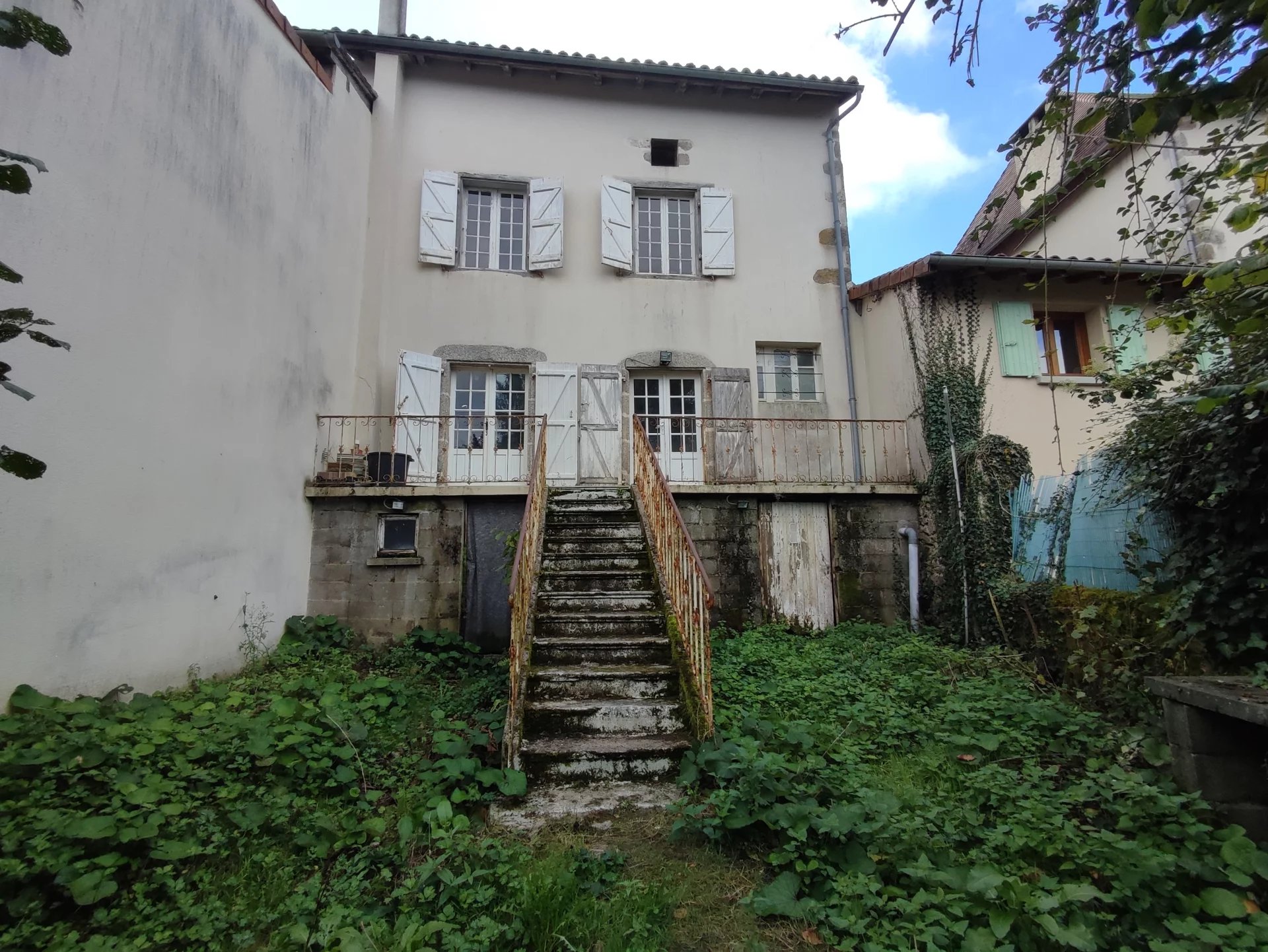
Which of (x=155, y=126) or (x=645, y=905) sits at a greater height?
(x=155, y=126)

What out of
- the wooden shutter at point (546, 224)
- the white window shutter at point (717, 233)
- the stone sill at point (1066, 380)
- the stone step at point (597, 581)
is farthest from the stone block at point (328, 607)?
the stone sill at point (1066, 380)

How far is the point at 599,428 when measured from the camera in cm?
858

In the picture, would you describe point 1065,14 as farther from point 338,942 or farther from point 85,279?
point 85,279

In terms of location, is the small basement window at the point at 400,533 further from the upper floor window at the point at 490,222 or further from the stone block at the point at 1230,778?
the stone block at the point at 1230,778

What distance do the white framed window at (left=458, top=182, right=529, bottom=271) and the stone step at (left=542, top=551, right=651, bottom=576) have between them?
4761mm

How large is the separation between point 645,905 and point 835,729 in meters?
1.98

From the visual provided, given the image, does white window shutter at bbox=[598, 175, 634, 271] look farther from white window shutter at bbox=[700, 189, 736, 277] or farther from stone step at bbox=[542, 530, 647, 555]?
stone step at bbox=[542, 530, 647, 555]

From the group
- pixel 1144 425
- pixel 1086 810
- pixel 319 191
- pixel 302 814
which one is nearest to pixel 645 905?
pixel 302 814

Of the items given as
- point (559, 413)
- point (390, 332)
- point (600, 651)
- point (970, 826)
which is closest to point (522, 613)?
point (600, 651)

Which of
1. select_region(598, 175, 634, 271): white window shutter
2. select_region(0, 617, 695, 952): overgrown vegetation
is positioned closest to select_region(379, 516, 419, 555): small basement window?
select_region(0, 617, 695, 952): overgrown vegetation

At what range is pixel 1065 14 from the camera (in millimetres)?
2629

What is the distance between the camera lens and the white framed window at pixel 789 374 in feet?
30.2

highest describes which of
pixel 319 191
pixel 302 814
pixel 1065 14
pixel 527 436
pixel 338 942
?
pixel 319 191

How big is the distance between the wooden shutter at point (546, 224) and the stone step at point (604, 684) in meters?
6.07
